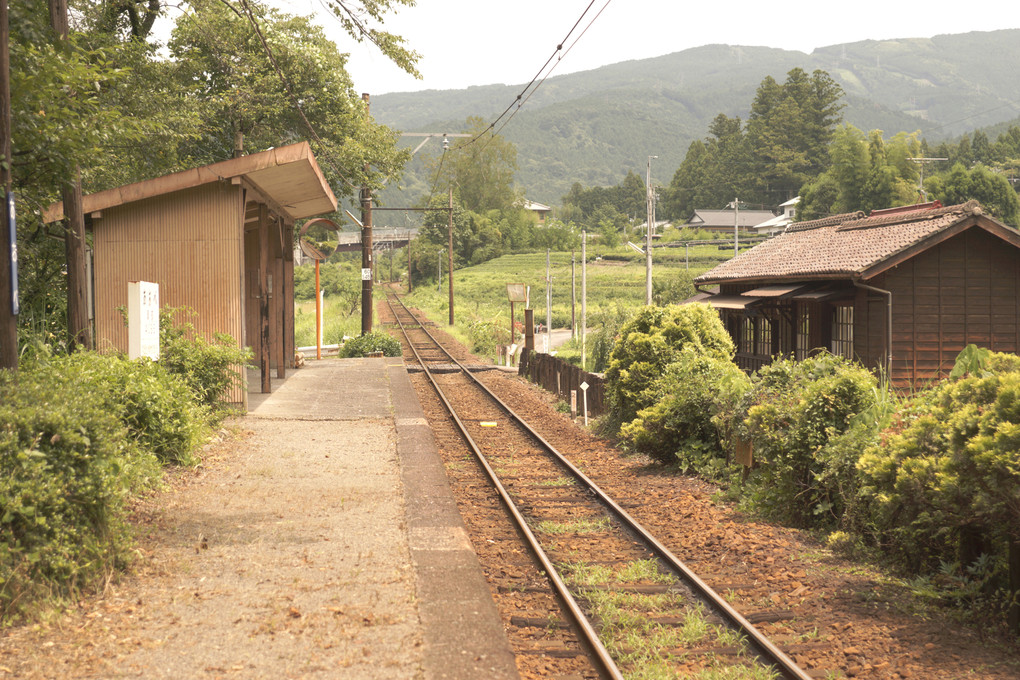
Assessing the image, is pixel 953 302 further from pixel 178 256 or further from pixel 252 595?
pixel 252 595

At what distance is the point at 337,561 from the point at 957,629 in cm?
425

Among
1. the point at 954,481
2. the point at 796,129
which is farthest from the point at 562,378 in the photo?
the point at 796,129

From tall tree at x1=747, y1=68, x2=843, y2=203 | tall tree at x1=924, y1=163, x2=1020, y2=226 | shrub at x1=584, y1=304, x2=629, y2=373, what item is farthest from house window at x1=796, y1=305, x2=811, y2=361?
tall tree at x1=747, y1=68, x2=843, y2=203

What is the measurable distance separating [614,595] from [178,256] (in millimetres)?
10710

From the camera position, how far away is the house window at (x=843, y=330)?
17.9 meters

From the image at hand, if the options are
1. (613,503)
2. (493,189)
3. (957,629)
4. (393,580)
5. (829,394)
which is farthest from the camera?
(493,189)

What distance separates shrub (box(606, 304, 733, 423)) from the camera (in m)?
13.1

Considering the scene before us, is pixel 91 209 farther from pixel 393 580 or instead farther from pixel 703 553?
pixel 703 553

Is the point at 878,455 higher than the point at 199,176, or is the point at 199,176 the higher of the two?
the point at 199,176

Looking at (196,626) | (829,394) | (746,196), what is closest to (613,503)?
(829,394)

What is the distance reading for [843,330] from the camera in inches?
723

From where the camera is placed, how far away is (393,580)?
6.35 metres

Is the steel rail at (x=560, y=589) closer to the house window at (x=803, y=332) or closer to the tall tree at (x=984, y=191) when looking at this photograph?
the house window at (x=803, y=332)

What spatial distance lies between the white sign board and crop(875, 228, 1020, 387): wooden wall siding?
13.0 metres
